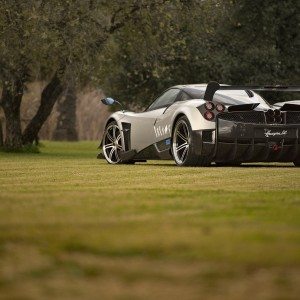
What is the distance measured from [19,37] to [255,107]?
33.8 ft

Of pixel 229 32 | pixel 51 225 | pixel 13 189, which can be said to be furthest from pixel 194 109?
pixel 229 32

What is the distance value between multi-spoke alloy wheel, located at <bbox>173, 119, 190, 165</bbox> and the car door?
1.94 ft

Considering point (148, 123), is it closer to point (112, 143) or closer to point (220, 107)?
point (112, 143)

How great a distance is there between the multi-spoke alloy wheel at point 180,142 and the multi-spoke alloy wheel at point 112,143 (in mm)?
1893

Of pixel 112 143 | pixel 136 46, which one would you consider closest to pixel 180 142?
pixel 112 143

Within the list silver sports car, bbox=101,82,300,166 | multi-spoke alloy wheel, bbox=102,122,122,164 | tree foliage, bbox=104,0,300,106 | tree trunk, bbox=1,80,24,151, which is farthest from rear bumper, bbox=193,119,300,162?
tree foliage, bbox=104,0,300,106

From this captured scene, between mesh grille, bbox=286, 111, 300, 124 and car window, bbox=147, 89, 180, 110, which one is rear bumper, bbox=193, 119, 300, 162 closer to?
mesh grille, bbox=286, 111, 300, 124

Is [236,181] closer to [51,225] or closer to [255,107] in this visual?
[255,107]

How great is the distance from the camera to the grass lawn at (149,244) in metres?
4.39

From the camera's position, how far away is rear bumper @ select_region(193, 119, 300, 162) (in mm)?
14844

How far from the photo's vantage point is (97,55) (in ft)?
82.8

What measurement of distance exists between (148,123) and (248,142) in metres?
2.17

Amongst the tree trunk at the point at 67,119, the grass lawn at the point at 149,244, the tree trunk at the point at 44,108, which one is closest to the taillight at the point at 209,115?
the grass lawn at the point at 149,244

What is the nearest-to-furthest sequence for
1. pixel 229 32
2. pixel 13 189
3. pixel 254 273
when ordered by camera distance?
pixel 254 273, pixel 13 189, pixel 229 32
